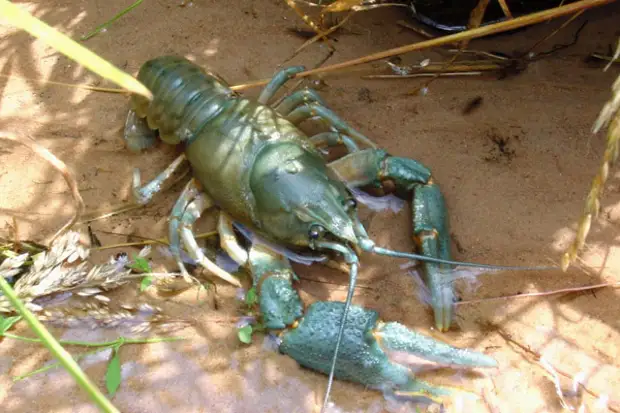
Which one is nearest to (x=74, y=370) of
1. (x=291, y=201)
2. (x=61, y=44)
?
(x=61, y=44)

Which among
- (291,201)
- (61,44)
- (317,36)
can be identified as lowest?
(291,201)

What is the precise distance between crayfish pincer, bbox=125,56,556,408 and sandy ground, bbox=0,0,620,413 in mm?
115

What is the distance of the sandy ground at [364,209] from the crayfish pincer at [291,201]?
115 millimetres

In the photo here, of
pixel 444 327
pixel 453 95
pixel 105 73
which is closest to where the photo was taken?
pixel 105 73

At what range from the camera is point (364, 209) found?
10.0 feet

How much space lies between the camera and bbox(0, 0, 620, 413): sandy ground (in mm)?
2373

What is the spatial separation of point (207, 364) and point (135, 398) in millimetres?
327

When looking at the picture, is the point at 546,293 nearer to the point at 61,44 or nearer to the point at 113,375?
the point at 113,375

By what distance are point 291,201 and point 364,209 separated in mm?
483

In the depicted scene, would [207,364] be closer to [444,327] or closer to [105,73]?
[444,327]

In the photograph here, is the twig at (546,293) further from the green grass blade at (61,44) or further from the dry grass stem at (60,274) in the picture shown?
the green grass blade at (61,44)

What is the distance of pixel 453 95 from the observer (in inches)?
130

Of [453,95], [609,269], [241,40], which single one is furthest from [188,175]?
[609,269]

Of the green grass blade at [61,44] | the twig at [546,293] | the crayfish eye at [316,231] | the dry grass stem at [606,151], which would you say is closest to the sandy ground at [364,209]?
the twig at [546,293]
